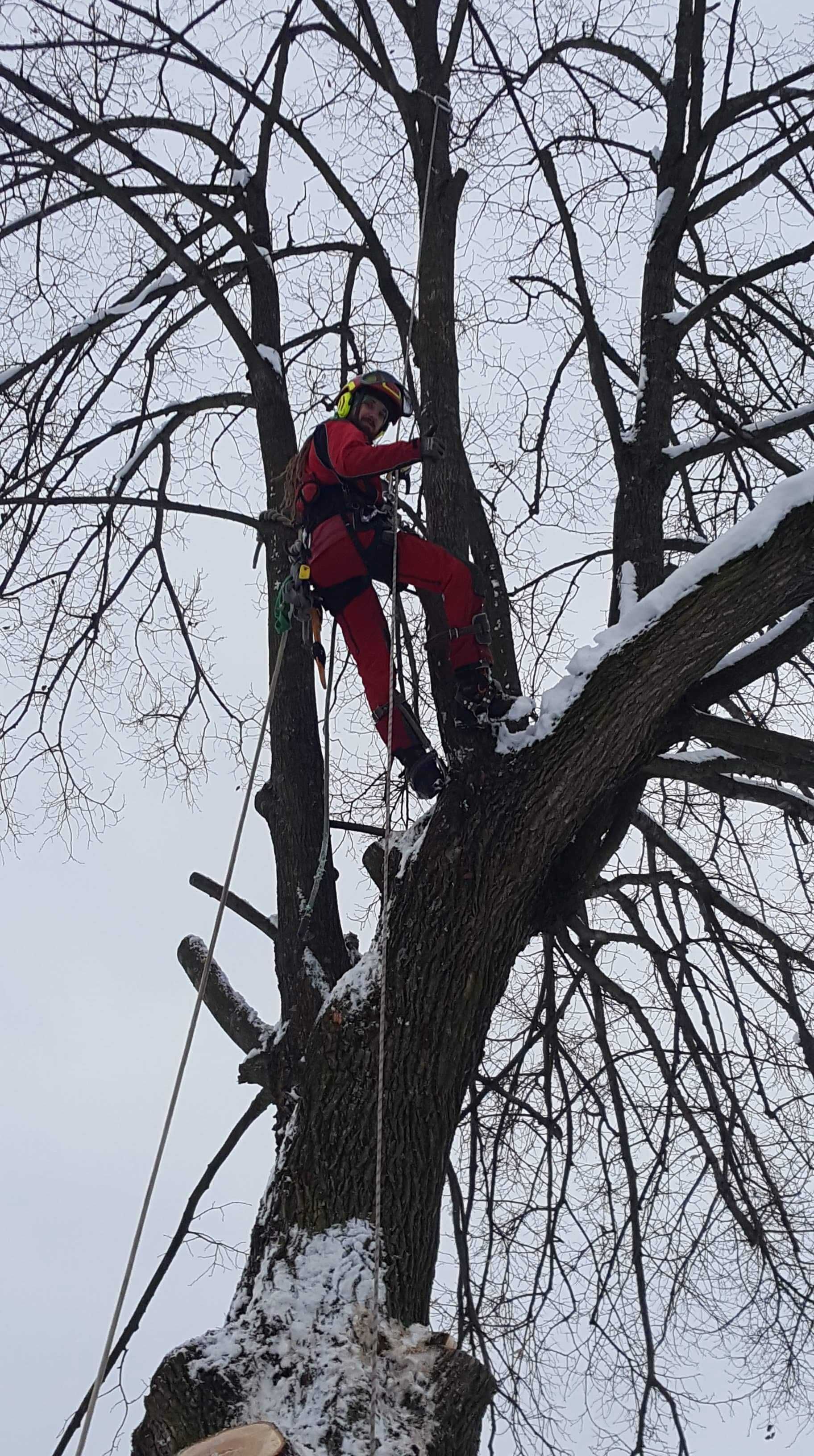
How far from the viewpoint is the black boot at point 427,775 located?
327 cm

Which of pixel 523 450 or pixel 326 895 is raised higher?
pixel 523 450

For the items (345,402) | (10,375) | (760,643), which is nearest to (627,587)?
(760,643)

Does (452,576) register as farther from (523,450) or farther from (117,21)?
(117,21)

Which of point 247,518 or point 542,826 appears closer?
point 542,826

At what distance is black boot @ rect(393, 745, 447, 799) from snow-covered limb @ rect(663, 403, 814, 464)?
1200 mm

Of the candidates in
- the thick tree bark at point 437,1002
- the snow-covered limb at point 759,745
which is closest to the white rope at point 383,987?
the thick tree bark at point 437,1002

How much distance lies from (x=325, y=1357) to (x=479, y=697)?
163 centimetres

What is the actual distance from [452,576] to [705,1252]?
8.22 feet

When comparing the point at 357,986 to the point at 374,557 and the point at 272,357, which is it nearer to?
the point at 374,557

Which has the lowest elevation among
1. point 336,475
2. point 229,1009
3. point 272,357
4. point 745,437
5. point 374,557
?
point 229,1009

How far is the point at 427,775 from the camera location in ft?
10.7

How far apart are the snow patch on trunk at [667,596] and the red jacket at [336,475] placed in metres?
0.96

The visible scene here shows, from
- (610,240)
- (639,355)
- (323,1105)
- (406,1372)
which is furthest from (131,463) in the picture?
(406,1372)

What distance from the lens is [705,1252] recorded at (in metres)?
3.99
